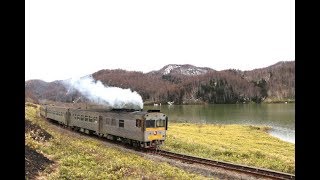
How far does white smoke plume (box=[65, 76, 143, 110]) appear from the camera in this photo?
35.1m

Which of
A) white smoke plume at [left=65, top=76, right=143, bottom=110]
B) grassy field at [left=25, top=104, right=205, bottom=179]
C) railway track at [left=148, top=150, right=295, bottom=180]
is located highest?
white smoke plume at [left=65, top=76, right=143, bottom=110]

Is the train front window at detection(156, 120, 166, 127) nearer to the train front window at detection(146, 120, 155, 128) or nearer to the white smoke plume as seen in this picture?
the train front window at detection(146, 120, 155, 128)

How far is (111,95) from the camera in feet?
126

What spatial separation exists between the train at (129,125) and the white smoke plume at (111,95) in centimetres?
261

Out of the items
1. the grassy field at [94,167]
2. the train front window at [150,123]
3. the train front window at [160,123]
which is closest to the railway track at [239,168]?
the grassy field at [94,167]

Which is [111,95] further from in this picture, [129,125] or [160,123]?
[160,123]

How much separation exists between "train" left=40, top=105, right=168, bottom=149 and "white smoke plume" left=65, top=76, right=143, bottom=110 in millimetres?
2611

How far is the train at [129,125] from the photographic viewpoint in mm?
25219

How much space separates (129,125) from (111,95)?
485 inches

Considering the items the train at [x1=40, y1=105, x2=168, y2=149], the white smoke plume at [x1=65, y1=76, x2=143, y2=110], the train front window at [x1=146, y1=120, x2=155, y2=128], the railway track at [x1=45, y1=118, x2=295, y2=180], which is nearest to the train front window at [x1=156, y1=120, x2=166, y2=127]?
the train at [x1=40, y1=105, x2=168, y2=149]

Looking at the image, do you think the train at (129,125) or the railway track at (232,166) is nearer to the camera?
the railway track at (232,166)

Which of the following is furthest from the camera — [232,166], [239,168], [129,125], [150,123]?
[129,125]

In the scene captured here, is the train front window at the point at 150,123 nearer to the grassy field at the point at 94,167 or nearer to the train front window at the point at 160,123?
the train front window at the point at 160,123

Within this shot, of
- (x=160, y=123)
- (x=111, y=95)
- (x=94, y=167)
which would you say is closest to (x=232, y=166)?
(x=160, y=123)
